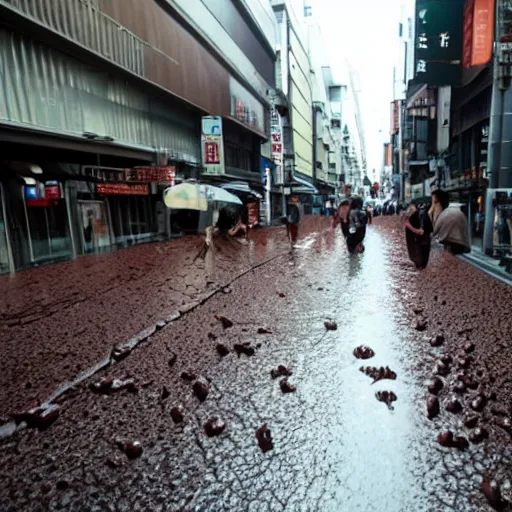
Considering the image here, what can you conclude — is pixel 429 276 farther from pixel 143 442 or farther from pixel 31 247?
pixel 31 247

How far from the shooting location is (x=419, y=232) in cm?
937

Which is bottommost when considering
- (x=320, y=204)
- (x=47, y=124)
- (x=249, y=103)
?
(x=320, y=204)

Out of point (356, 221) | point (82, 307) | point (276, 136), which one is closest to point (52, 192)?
point (82, 307)

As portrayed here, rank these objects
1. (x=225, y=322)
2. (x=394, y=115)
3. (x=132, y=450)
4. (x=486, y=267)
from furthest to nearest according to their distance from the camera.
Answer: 1. (x=394, y=115)
2. (x=486, y=267)
3. (x=225, y=322)
4. (x=132, y=450)

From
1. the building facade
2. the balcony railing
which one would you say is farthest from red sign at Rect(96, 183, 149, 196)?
the balcony railing

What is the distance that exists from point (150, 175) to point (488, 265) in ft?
42.5

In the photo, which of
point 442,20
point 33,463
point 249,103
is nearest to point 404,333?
point 33,463

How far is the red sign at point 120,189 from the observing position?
51.9 ft

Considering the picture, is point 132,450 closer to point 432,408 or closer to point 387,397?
point 387,397

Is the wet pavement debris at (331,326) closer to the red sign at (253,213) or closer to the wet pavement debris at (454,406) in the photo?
the wet pavement debris at (454,406)

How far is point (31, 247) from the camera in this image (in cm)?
1295

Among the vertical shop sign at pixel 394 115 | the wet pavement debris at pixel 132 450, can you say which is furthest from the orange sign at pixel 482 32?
the vertical shop sign at pixel 394 115

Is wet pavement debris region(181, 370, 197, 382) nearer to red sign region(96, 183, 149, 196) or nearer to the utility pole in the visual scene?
red sign region(96, 183, 149, 196)

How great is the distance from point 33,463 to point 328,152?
84.1 metres
